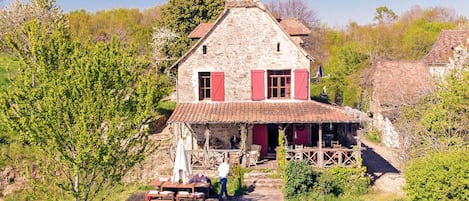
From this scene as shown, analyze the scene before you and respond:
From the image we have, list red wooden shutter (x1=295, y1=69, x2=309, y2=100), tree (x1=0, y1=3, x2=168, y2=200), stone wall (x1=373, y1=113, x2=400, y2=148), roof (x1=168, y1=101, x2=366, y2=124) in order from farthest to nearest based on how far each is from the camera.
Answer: stone wall (x1=373, y1=113, x2=400, y2=148) → red wooden shutter (x1=295, y1=69, x2=309, y2=100) → roof (x1=168, y1=101, x2=366, y2=124) → tree (x1=0, y1=3, x2=168, y2=200)

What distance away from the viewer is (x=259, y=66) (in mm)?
23594

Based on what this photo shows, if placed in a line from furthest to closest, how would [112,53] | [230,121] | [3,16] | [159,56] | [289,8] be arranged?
1. [289,8]
2. [159,56]
3. [3,16]
4. [230,121]
5. [112,53]

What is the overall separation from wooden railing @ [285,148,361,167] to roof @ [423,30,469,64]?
17863 mm

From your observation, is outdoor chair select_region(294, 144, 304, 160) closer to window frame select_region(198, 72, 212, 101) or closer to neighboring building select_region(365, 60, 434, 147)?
window frame select_region(198, 72, 212, 101)

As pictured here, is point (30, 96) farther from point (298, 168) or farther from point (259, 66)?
point (259, 66)

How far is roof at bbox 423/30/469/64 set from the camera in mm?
34406

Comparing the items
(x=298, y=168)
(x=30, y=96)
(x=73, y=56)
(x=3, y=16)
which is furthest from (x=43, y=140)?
(x=3, y=16)

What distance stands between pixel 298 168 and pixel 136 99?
30.8ft

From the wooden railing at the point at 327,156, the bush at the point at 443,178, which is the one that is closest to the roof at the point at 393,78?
the wooden railing at the point at 327,156

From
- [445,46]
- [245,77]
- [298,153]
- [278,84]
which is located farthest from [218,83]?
[445,46]

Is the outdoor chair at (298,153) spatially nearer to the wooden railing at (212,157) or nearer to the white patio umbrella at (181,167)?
the wooden railing at (212,157)

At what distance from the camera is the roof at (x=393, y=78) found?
31750 mm

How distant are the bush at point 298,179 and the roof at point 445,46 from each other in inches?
834

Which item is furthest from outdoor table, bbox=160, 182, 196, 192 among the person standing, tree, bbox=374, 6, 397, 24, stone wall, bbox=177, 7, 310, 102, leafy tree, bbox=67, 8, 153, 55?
tree, bbox=374, 6, 397, 24
